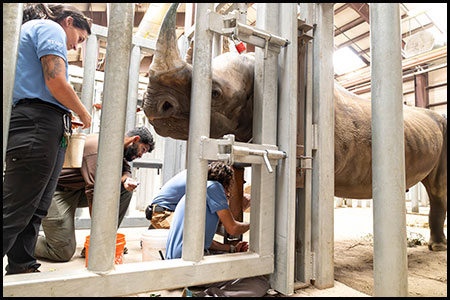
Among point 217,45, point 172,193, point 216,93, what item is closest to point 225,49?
point 217,45

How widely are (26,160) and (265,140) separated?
1258mm

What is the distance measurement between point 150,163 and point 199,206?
3.42 m

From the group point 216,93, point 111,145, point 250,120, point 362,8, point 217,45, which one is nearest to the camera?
point 111,145

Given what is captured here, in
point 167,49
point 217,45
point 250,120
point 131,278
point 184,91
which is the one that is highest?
point 217,45

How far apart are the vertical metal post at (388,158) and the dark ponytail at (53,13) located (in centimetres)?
166

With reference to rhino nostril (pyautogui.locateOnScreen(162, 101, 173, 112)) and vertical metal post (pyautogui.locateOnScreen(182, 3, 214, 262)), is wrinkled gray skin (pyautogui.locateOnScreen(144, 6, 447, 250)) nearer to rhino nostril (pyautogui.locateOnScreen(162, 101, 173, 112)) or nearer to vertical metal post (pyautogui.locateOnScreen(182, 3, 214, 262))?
rhino nostril (pyautogui.locateOnScreen(162, 101, 173, 112))

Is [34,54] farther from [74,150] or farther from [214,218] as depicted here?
[214,218]

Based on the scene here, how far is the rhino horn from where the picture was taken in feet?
5.78

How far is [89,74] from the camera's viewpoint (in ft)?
12.6

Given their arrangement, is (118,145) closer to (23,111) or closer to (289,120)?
(23,111)

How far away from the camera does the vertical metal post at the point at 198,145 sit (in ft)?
5.07

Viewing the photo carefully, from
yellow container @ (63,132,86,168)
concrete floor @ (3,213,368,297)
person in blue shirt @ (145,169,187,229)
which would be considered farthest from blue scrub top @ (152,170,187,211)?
yellow container @ (63,132,86,168)

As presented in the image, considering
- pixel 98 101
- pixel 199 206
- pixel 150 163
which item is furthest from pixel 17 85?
pixel 98 101

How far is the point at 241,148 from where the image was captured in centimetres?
164
